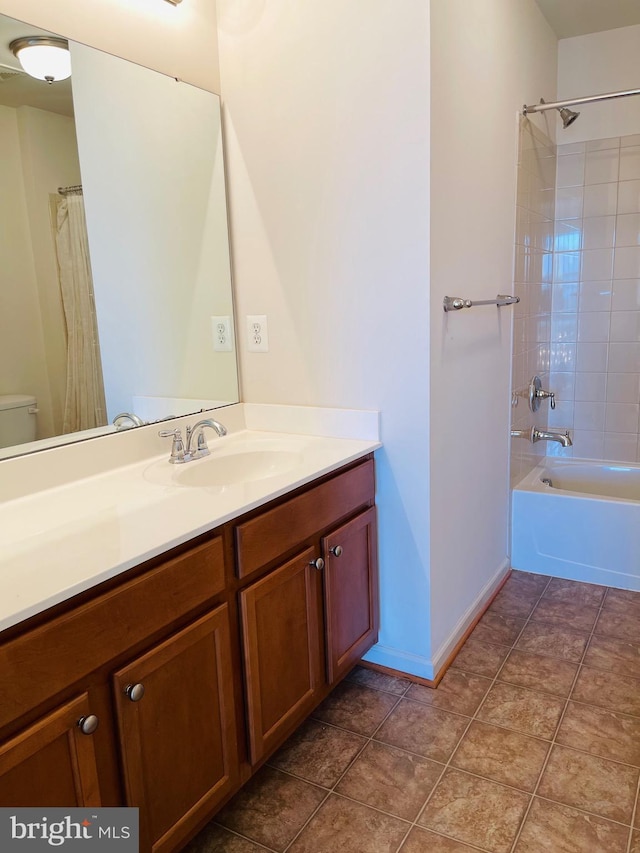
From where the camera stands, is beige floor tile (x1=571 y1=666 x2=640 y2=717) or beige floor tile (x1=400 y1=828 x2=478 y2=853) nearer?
beige floor tile (x1=400 y1=828 x2=478 y2=853)

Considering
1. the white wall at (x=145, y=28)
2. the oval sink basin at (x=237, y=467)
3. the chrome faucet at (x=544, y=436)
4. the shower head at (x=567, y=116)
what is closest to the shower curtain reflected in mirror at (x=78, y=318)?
the oval sink basin at (x=237, y=467)

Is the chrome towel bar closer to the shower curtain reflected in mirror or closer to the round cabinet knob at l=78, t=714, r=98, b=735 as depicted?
the shower curtain reflected in mirror

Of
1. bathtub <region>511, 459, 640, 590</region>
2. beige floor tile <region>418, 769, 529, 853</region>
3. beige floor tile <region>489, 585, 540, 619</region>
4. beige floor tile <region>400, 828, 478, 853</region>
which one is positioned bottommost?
beige floor tile <region>400, 828, 478, 853</region>

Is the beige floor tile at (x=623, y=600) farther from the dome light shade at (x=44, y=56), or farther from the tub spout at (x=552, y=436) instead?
the dome light shade at (x=44, y=56)

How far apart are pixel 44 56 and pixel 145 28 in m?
0.38

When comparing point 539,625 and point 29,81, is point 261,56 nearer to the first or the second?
point 29,81

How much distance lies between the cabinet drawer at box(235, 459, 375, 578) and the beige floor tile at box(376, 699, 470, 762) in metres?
0.63

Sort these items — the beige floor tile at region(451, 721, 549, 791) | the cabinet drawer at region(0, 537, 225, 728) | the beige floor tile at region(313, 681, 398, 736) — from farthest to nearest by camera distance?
Answer: 1. the beige floor tile at region(313, 681, 398, 736)
2. the beige floor tile at region(451, 721, 549, 791)
3. the cabinet drawer at region(0, 537, 225, 728)

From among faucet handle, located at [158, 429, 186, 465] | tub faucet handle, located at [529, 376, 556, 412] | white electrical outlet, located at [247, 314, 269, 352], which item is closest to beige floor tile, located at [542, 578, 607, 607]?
tub faucet handle, located at [529, 376, 556, 412]

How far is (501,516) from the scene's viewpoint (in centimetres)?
271

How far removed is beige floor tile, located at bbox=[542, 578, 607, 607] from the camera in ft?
8.47

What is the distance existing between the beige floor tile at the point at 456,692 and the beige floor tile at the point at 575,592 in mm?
719

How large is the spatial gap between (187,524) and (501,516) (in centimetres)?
177

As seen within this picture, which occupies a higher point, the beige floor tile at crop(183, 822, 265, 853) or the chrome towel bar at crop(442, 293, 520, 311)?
the chrome towel bar at crop(442, 293, 520, 311)
